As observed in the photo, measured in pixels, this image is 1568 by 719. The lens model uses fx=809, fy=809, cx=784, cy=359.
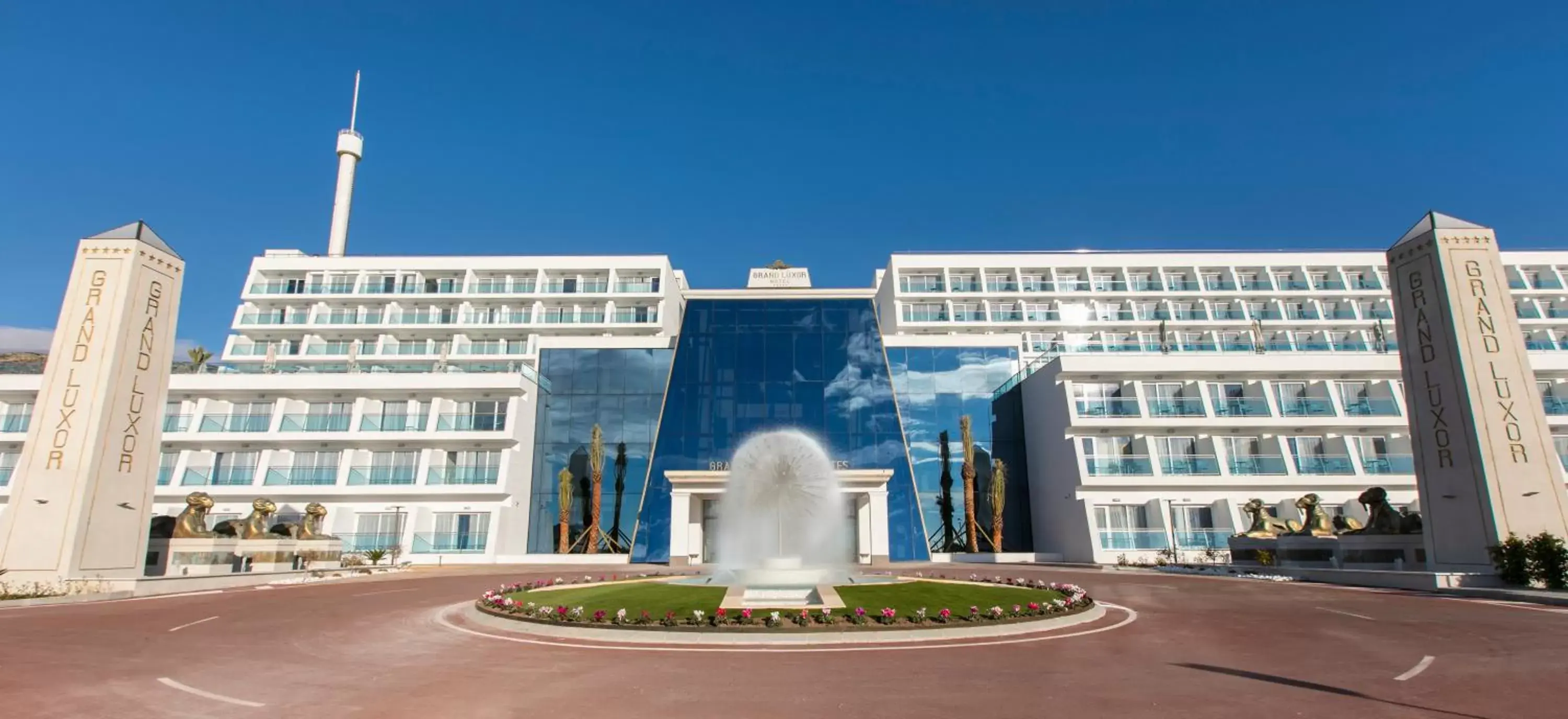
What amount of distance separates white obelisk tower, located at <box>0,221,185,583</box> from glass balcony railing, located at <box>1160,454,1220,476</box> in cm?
4657

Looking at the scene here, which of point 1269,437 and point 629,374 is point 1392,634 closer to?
point 1269,437

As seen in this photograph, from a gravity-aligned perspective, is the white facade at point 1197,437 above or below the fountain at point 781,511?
above

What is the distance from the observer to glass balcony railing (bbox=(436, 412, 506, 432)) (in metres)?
50.3

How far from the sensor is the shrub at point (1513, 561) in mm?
23203

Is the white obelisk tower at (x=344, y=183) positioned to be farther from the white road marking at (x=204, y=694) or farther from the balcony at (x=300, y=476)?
the white road marking at (x=204, y=694)

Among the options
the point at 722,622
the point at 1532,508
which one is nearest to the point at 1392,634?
the point at 722,622

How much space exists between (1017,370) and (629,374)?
25822 millimetres

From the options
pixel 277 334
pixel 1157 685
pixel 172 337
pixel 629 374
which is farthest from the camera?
pixel 277 334

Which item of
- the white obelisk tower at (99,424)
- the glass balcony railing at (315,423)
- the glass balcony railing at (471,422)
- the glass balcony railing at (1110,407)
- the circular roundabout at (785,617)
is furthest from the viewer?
the glass balcony railing at (471,422)

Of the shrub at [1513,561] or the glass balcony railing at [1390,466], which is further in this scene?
the glass balcony railing at [1390,466]

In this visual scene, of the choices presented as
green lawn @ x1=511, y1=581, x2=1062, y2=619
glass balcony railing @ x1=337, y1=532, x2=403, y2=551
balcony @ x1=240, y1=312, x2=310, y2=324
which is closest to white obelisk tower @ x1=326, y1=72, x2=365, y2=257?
balcony @ x1=240, y1=312, x2=310, y2=324

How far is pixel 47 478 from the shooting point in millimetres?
24969

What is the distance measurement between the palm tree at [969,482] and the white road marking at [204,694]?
42.1 metres

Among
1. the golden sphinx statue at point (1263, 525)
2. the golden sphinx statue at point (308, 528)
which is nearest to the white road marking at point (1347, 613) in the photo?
the golden sphinx statue at point (1263, 525)
